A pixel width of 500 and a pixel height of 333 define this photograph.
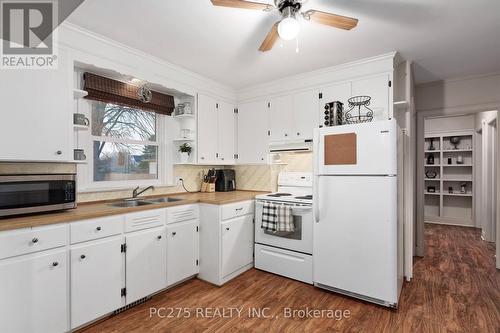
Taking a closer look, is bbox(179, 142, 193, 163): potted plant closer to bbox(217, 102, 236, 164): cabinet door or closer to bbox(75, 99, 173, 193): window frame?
bbox(75, 99, 173, 193): window frame

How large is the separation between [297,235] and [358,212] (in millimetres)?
759

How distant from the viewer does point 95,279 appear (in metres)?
1.97

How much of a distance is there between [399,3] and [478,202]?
5262mm

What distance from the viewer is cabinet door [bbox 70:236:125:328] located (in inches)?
73.5

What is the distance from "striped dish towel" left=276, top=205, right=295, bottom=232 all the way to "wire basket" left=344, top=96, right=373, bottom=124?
1.22 metres

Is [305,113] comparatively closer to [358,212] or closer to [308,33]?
[308,33]

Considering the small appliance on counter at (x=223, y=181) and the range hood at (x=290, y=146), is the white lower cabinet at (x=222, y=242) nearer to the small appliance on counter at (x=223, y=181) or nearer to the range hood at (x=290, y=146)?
the small appliance on counter at (x=223, y=181)

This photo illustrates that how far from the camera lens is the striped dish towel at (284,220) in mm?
2800

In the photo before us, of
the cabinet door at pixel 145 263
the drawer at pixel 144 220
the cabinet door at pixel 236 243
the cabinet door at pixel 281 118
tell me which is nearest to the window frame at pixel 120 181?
the drawer at pixel 144 220

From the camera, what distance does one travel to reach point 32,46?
1924mm

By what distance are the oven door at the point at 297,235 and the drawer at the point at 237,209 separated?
161 millimetres

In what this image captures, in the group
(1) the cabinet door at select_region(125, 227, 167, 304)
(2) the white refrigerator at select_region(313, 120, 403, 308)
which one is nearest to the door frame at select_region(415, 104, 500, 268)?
(2) the white refrigerator at select_region(313, 120, 403, 308)

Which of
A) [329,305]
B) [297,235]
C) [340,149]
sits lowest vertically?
[329,305]

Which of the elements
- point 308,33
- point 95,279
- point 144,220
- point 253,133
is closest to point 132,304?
point 95,279
